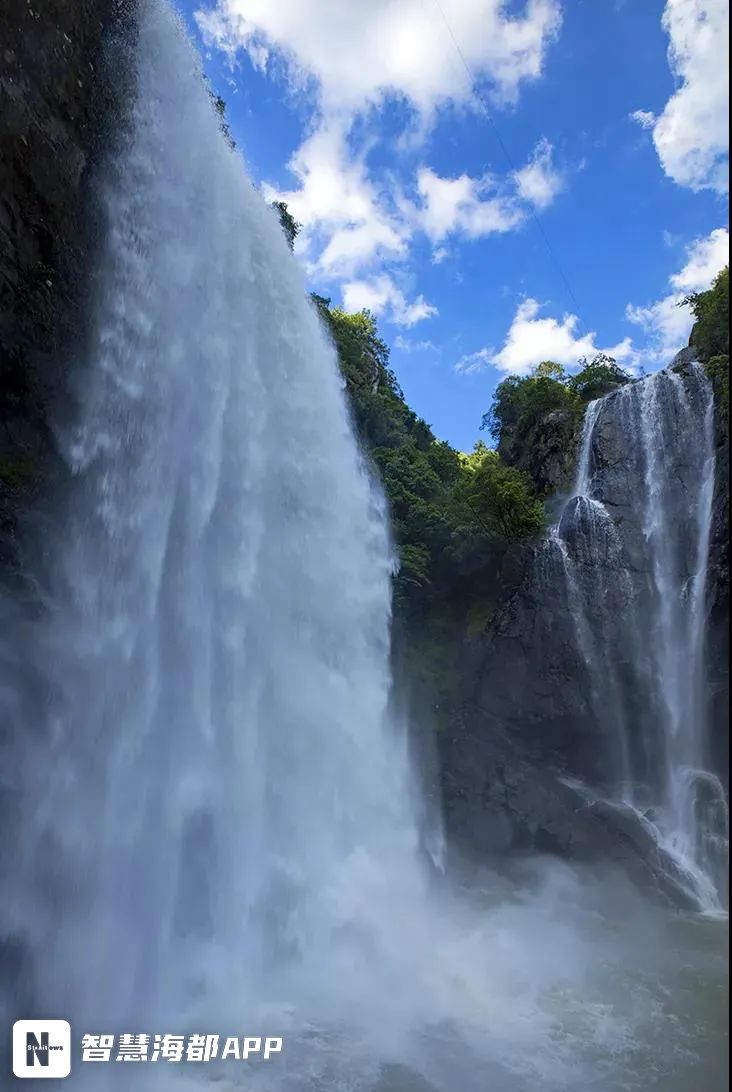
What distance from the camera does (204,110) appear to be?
1541 centimetres

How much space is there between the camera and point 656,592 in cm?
1619

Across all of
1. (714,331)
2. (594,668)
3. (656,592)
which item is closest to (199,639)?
(594,668)

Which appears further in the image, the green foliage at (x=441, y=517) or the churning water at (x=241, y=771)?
the green foliage at (x=441, y=517)

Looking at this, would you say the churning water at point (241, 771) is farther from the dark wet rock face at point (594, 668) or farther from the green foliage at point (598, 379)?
the green foliage at point (598, 379)

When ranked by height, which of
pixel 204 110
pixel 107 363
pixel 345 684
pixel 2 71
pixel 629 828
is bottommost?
pixel 629 828

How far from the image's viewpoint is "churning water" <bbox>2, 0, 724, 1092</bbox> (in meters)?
8.38

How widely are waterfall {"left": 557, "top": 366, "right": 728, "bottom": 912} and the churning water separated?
2.57 metres

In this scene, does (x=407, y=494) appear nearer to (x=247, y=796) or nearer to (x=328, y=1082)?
(x=247, y=796)

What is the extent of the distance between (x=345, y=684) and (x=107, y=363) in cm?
809

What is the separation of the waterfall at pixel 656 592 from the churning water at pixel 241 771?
257cm

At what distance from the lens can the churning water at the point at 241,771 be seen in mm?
8383

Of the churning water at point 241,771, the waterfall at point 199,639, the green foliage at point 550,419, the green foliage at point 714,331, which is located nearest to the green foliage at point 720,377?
the green foliage at point 714,331

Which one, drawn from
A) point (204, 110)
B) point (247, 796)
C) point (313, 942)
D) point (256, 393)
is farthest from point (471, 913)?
point (204, 110)

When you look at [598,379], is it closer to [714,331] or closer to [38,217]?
[714,331]
